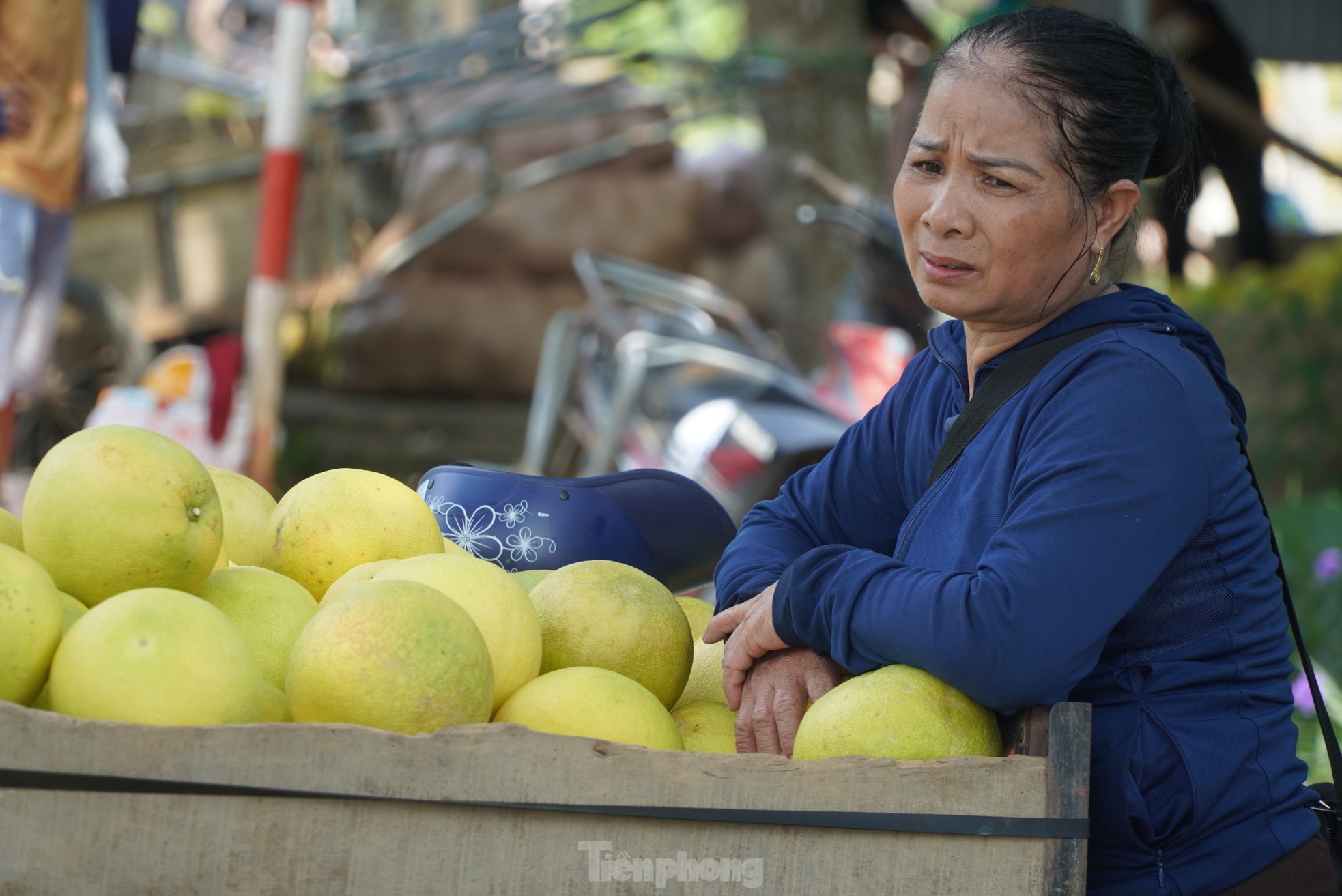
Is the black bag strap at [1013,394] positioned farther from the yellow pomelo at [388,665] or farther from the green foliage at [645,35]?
the green foliage at [645,35]

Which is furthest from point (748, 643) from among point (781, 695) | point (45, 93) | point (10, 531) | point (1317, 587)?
point (45, 93)

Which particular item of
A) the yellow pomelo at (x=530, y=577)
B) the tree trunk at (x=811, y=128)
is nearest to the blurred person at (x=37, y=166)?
the tree trunk at (x=811, y=128)

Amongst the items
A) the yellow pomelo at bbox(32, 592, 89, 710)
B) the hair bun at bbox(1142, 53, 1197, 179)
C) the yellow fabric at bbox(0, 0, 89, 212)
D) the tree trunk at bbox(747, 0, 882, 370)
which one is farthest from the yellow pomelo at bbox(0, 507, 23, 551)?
the tree trunk at bbox(747, 0, 882, 370)

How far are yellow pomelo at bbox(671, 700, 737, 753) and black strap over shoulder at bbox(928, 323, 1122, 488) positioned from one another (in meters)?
0.36

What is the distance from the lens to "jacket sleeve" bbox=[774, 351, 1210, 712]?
1.23m

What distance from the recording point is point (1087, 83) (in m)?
1.41

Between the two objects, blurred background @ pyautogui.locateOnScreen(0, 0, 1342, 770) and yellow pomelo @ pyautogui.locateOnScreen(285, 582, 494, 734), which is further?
blurred background @ pyautogui.locateOnScreen(0, 0, 1342, 770)

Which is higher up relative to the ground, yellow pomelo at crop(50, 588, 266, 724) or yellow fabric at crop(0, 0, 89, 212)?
yellow fabric at crop(0, 0, 89, 212)

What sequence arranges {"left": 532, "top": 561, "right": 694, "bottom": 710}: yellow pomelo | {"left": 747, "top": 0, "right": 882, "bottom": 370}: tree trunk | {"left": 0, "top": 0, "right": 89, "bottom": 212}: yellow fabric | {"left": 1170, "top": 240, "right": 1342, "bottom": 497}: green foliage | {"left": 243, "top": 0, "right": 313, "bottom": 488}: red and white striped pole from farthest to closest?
{"left": 1170, "top": 240, "right": 1342, "bottom": 497}: green foliage < {"left": 747, "top": 0, "right": 882, "bottom": 370}: tree trunk < {"left": 243, "top": 0, "right": 313, "bottom": 488}: red and white striped pole < {"left": 0, "top": 0, "right": 89, "bottom": 212}: yellow fabric < {"left": 532, "top": 561, "right": 694, "bottom": 710}: yellow pomelo

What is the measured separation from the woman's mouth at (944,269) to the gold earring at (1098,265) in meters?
0.15

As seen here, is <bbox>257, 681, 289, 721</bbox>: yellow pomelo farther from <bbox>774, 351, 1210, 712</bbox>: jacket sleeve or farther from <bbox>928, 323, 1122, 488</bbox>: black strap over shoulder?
<bbox>928, 323, 1122, 488</bbox>: black strap over shoulder

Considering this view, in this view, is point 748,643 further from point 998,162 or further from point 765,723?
point 998,162

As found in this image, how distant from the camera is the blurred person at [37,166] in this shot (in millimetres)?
3871

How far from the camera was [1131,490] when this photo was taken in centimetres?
125
